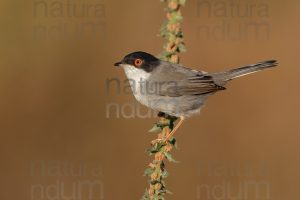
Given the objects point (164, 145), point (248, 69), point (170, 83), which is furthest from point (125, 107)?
point (164, 145)

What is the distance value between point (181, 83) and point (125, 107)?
2059 millimetres

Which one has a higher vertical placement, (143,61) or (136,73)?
(143,61)

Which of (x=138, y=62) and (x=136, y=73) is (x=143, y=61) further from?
(x=136, y=73)

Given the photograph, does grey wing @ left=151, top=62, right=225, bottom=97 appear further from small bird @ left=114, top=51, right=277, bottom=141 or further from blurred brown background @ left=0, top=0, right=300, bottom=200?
blurred brown background @ left=0, top=0, right=300, bottom=200

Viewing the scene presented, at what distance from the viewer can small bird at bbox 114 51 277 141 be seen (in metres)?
5.81

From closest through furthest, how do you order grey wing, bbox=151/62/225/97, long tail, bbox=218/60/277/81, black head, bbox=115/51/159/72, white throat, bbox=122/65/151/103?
1. black head, bbox=115/51/159/72
2. white throat, bbox=122/65/151/103
3. grey wing, bbox=151/62/225/97
4. long tail, bbox=218/60/277/81

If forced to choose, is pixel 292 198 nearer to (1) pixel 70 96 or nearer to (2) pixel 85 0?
(1) pixel 70 96

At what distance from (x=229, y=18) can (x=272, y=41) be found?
34.7 inches

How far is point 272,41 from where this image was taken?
365 inches

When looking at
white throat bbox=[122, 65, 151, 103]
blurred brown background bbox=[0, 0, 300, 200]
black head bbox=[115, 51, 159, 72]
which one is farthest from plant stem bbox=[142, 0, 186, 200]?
blurred brown background bbox=[0, 0, 300, 200]

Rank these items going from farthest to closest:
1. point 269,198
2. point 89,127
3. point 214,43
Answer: point 214,43 → point 89,127 → point 269,198

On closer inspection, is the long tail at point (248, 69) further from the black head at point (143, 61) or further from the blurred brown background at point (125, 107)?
A: the blurred brown background at point (125, 107)

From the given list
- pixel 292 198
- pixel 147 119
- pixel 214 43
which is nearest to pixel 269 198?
pixel 292 198

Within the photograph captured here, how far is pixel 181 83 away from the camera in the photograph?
19.9 ft
